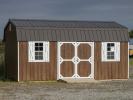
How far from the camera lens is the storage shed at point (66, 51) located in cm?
2720

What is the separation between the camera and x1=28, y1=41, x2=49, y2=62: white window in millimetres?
27203

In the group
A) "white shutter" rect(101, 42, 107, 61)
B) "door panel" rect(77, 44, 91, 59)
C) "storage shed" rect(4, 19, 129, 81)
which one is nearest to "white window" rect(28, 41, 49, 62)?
"storage shed" rect(4, 19, 129, 81)

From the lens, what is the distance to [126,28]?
29.2 m

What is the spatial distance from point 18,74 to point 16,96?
864 cm

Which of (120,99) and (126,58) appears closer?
(120,99)

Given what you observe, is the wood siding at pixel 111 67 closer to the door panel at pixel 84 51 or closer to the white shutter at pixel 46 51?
the door panel at pixel 84 51

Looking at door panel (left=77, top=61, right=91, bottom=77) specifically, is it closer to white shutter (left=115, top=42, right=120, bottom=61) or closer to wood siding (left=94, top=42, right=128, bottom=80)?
wood siding (left=94, top=42, right=128, bottom=80)

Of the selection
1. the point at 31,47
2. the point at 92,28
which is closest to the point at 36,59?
the point at 31,47

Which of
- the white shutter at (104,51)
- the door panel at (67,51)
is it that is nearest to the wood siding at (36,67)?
the door panel at (67,51)

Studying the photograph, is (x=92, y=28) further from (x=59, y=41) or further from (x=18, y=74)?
(x=18, y=74)

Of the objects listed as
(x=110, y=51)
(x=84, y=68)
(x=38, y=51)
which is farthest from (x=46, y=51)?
(x=110, y=51)

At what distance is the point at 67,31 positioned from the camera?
91.9 ft

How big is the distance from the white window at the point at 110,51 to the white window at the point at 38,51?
135 inches

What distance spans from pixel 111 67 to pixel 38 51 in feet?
14.9
